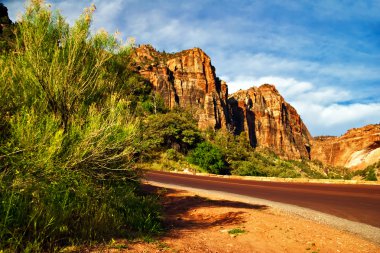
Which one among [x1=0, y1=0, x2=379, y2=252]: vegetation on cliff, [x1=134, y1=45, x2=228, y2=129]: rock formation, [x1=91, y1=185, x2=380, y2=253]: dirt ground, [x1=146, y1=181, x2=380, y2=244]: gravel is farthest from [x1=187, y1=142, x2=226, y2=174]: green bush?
[x1=134, y1=45, x2=228, y2=129]: rock formation

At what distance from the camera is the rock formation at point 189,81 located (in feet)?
377

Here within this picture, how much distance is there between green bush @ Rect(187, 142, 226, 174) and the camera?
3834 centimetres

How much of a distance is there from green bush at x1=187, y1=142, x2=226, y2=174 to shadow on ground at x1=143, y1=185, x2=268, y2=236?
24.7 meters

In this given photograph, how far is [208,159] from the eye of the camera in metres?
38.6

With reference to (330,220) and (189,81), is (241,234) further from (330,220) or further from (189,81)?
(189,81)

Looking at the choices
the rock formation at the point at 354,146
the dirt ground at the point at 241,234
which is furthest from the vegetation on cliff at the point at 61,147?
the rock formation at the point at 354,146

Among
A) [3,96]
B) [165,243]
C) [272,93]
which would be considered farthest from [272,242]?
[272,93]

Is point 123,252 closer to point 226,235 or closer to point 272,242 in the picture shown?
point 226,235

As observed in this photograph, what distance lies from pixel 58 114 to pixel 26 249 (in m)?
3.38

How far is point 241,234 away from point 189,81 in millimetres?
119685

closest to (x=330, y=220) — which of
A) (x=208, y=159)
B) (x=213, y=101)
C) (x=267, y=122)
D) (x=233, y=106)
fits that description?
(x=208, y=159)

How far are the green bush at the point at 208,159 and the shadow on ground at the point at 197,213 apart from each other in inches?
972

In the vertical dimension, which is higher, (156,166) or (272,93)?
(272,93)

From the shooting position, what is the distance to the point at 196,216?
33.7 ft
